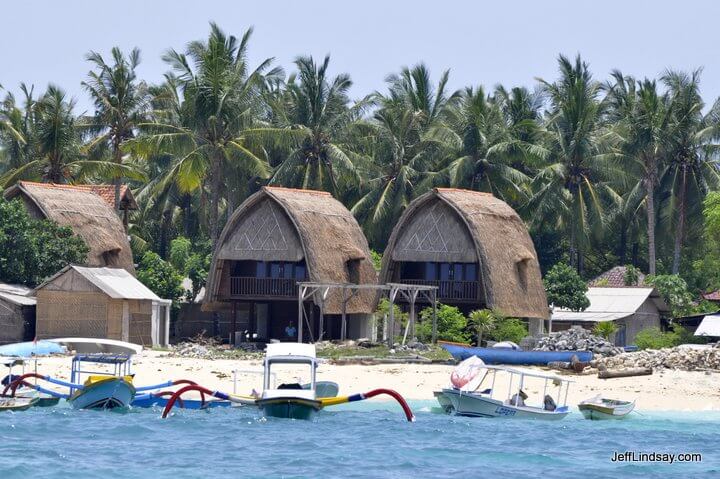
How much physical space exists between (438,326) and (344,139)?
13.6 metres

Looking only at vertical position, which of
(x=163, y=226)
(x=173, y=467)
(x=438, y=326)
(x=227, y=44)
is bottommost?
(x=173, y=467)

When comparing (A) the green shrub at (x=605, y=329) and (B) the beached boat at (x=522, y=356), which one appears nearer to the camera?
(B) the beached boat at (x=522, y=356)

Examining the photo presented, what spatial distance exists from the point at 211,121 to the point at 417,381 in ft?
69.2

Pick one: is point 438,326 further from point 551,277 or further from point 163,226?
point 163,226

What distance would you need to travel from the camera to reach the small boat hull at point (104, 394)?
1235 inches

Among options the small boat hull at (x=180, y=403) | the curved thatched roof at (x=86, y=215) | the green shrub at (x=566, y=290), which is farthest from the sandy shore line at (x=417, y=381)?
the green shrub at (x=566, y=290)

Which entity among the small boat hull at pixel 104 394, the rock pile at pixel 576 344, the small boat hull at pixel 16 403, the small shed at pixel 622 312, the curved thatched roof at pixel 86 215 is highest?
the curved thatched roof at pixel 86 215

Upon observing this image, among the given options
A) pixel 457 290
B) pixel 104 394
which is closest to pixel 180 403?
pixel 104 394

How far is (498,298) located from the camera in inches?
1978

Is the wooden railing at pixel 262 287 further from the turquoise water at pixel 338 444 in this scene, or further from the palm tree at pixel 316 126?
the turquoise water at pixel 338 444

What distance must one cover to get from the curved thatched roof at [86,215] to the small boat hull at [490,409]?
2332 centimetres

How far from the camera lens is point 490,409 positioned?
31797 mm

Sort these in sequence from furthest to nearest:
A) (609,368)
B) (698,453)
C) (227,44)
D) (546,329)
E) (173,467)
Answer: (227,44)
(546,329)
(609,368)
(698,453)
(173,467)

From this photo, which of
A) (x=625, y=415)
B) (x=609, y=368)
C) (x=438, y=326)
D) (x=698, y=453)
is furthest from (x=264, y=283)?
(x=698, y=453)
